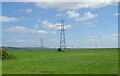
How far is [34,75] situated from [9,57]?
2747cm

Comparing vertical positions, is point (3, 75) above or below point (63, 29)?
below

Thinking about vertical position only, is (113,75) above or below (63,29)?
below

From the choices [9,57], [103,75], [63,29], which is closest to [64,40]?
[63,29]

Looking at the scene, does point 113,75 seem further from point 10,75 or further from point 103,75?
point 10,75

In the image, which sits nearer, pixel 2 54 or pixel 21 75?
pixel 21 75

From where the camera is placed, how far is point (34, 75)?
20.1 meters

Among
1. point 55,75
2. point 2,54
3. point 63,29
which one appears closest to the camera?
point 55,75

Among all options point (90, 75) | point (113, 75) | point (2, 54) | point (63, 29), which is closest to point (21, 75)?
point (90, 75)

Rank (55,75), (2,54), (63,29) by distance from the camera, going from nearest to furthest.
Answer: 1. (55,75)
2. (2,54)
3. (63,29)

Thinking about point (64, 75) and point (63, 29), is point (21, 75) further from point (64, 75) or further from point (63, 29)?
point (63, 29)

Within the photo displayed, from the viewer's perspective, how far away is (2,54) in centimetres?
4397

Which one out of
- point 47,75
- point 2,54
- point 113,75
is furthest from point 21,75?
point 2,54

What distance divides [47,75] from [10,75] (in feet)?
9.95

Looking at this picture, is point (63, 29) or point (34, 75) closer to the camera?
point (34, 75)
